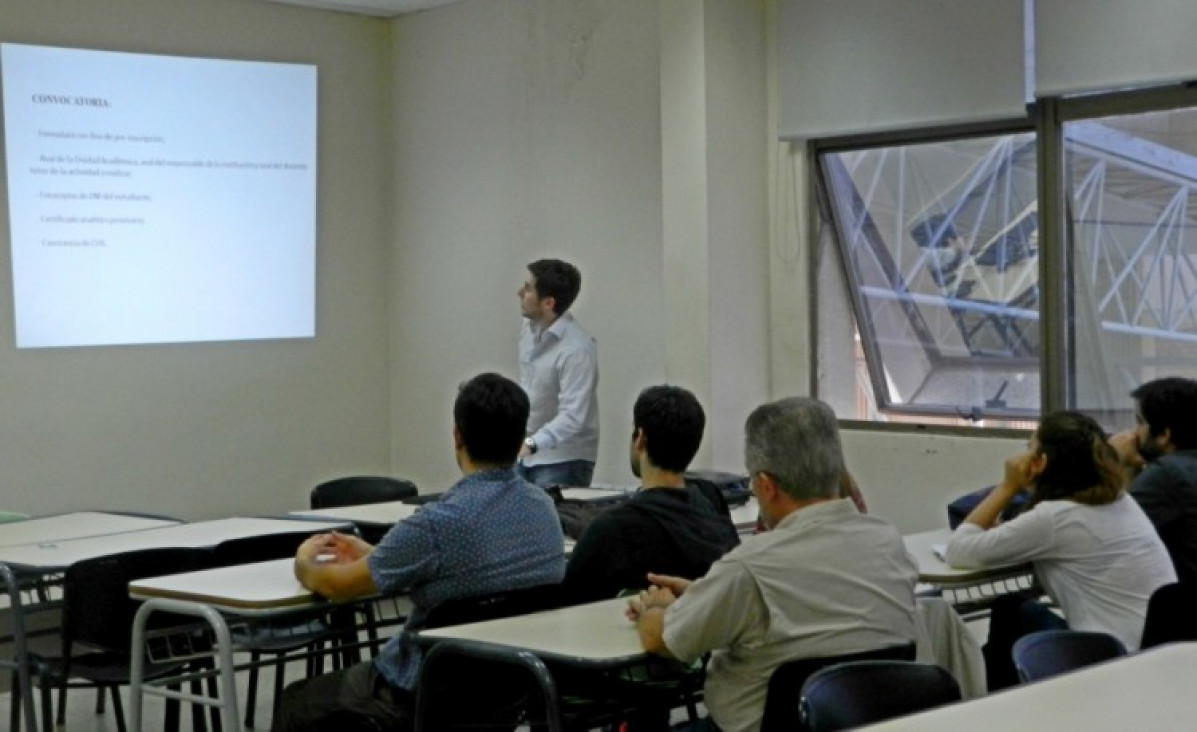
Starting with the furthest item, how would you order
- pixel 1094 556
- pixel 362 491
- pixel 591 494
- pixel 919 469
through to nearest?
pixel 919 469 < pixel 362 491 < pixel 591 494 < pixel 1094 556

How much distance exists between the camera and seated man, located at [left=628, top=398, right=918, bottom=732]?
10.0 ft

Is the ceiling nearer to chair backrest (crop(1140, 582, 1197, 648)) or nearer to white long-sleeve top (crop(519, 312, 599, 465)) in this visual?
white long-sleeve top (crop(519, 312, 599, 465))

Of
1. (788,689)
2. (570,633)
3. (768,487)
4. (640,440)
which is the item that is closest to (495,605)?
(570,633)

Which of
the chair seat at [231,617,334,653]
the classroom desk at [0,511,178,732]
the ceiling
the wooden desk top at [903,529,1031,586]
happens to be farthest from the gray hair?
the ceiling

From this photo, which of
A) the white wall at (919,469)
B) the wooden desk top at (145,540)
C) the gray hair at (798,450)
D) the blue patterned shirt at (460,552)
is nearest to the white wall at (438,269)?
the white wall at (919,469)

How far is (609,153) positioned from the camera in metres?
8.00

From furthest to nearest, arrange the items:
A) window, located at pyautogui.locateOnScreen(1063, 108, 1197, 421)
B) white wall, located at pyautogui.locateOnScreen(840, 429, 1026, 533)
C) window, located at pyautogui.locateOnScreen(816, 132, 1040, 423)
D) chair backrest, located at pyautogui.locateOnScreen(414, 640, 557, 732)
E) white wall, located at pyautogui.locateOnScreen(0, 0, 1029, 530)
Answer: white wall, located at pyautogui.locateOnScreen(0, 0, 1029, 530), window, located at pyautogui.locateOnScreen(816, 132, 1040, 423), white wall, located at pyautogui.locateOnScreen(840, 429, 1026, 533), window, located at pyautogui.locateOnScreen(1063, 108, 1197, 421), chair backrest, located at pyautogui.locateOnScreen(414, 640, 557, 732)

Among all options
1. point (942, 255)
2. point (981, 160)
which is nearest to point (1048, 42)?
point (981, 160)

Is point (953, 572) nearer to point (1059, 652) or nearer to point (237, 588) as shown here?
point (1059, 652)

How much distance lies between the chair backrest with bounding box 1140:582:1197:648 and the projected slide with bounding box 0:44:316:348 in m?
5.67

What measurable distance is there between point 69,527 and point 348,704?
204 centimetres

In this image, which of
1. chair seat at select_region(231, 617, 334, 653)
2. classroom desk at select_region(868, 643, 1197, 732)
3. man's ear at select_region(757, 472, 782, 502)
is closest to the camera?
classroom desk at select_region(868, 643, 1197, 732)

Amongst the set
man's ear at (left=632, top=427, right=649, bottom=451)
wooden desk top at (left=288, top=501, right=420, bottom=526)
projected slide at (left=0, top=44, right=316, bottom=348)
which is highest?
projected slide at (left=0, top=44, right=316, bottom=348)

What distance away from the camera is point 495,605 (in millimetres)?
3684
